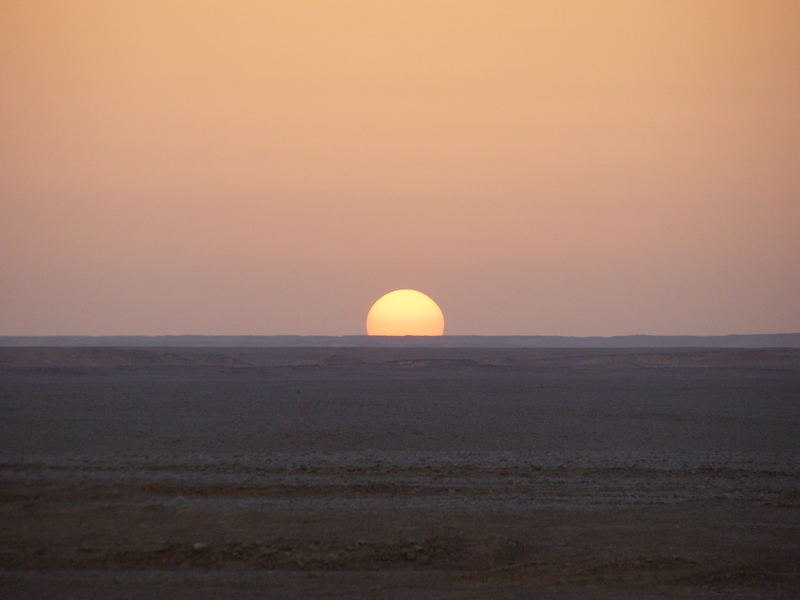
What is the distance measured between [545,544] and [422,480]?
401 cm

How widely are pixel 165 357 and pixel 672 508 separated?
169 feet

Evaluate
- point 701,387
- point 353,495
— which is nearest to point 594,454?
point 353,495

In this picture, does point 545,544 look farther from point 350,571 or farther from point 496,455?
point 496,455

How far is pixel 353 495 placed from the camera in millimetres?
14320

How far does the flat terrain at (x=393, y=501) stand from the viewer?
10719 mm

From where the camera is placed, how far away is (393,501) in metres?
13.9

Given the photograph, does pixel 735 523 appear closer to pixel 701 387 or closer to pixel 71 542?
pixel 71 542

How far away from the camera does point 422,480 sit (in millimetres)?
15688

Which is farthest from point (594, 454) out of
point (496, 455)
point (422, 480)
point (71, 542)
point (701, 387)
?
point (701, 387)

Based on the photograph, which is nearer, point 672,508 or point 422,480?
point 672,508

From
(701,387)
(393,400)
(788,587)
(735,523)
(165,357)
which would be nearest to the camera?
(788,587)

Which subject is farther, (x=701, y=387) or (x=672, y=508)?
(x=701, y=387)

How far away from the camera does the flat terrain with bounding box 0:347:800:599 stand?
1072 centimetres

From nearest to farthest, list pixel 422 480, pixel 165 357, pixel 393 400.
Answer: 1. pixel 422 480
2. pixel 393 400
3. pixel 165 357
